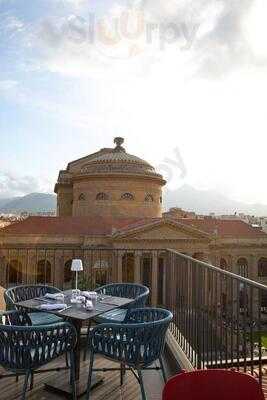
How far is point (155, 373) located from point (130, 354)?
149 centimetres

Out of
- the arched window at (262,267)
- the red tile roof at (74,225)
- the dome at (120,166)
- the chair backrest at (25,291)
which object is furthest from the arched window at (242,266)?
the chair backrest at (25,291)

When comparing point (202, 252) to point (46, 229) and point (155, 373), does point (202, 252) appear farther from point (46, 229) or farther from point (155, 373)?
point (155, 373)

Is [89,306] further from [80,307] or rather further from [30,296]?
[30,296]

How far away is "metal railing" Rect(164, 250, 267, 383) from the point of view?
12.4 feet

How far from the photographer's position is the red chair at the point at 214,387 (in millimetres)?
2049

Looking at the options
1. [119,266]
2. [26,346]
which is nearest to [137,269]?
[119,266]

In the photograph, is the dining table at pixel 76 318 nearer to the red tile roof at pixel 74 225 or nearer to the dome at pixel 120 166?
the red tile roof at pixel 74 225

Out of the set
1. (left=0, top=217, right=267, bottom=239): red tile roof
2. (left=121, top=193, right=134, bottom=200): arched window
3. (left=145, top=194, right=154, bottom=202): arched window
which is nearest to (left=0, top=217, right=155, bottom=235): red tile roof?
(left=0, top=217, right=267, bottom=239): red tile roof

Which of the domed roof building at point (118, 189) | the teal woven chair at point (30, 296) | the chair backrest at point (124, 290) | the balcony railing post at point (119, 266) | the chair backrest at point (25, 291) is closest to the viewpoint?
the teal woven chair at point (30, 296)

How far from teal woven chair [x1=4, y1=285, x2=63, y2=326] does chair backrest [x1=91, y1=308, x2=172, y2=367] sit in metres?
1.26

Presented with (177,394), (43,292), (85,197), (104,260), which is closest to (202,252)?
(104,260)

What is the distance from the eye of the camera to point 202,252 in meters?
38.4

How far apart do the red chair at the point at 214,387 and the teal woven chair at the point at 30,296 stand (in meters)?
3.56

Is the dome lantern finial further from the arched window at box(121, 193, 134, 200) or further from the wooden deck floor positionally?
the wooden deck floor
